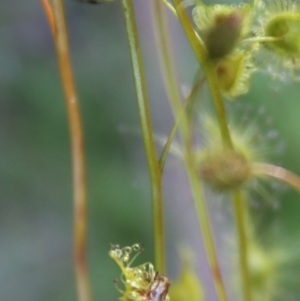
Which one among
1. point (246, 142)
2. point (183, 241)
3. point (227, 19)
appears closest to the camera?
point (227, 19)

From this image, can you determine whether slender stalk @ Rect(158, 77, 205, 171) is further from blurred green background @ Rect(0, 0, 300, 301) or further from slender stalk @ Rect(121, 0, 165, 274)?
blurred green background @ Rect(0, 0, 300, 301)

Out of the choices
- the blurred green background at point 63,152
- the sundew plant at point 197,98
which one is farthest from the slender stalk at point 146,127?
the blurred green background at point 63,152

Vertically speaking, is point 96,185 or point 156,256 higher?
point 96,185

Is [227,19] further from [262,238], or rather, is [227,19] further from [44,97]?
[44,97]

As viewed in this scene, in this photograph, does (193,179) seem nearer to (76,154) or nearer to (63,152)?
(76,154)

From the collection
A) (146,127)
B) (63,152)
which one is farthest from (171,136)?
(63,152)

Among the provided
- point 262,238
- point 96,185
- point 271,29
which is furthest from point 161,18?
point 96,185

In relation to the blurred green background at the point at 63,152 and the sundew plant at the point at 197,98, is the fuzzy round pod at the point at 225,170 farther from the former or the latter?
the blurred green background at the point at 63,152

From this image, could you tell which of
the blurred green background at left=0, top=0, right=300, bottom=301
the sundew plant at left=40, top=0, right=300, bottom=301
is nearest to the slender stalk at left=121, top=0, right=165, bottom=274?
the sundew plant at left=40, top=0, right=300, bottom=301
